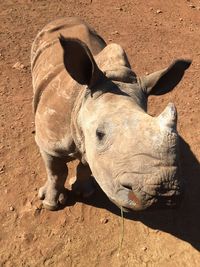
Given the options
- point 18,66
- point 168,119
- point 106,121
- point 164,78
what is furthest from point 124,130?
point 18,66

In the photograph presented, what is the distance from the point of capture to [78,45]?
3086mm

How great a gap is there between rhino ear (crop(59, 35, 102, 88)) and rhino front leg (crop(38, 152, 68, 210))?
3.87 ft

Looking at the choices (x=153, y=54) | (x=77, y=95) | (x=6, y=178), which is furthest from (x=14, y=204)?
(x=153, y=54)

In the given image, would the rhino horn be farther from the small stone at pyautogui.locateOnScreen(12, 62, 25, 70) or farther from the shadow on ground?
the small stone at pyautogui.locateOnScreen(12, 62, 25, 70)

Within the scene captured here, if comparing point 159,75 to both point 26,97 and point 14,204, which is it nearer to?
point 14,204

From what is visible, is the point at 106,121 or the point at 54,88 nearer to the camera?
the point at 106,121

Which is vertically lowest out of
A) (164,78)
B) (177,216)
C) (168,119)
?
(177,216)

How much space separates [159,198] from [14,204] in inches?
93.8

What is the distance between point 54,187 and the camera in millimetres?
4566

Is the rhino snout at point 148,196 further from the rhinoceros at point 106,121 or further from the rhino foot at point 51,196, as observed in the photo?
the rhino foot at point 51,196

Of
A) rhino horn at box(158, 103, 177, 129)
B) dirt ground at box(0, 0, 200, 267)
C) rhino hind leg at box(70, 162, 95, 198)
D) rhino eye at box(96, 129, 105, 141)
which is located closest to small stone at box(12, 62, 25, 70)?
dirt ground at box(0, 0, 200, 267)

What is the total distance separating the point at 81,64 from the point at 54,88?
63 centimetres

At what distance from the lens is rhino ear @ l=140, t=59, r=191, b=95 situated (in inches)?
135

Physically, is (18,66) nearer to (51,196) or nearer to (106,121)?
(51,196)
